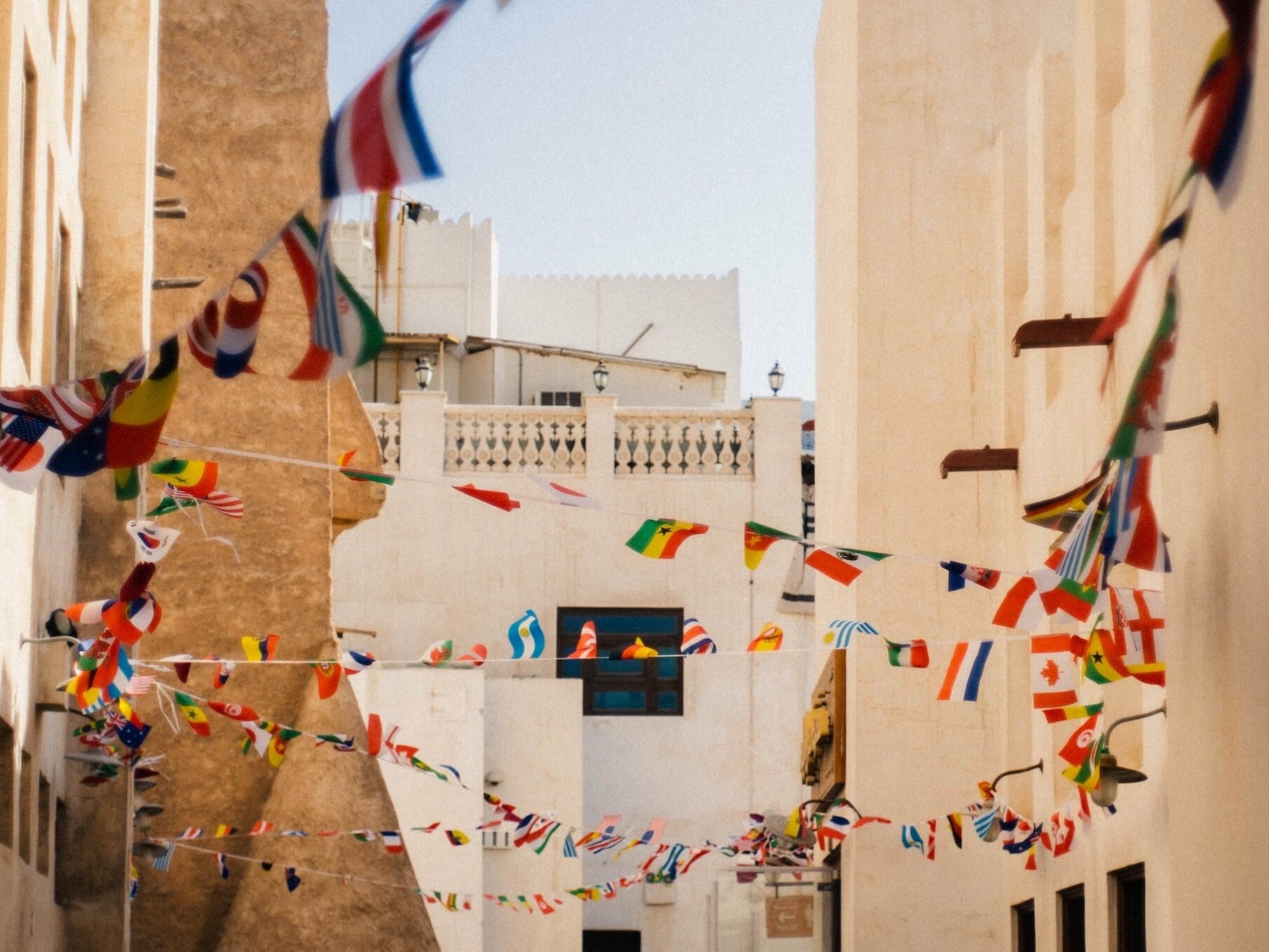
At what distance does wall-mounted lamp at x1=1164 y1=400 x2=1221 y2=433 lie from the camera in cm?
605

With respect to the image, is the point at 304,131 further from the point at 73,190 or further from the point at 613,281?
the point at 613,281

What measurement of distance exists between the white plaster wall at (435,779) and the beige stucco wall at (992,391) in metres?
4.31

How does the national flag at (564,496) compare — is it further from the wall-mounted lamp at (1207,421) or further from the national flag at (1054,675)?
the national flag at (1054,675)

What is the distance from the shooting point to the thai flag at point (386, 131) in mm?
4363

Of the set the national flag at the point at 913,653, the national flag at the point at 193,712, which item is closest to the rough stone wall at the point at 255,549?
A: the national flag at the point at 193,712

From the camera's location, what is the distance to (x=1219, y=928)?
20.1 ft

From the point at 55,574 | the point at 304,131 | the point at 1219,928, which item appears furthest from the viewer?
the point at 304,131

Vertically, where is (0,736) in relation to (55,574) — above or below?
below

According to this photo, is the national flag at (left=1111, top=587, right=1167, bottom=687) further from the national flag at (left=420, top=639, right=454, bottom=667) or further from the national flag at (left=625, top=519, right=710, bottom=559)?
the national flag at (left=420, top=639, right=454, bottom=667)

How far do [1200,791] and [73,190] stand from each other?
821cm

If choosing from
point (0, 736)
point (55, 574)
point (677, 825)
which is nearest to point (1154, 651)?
point (0, 736)

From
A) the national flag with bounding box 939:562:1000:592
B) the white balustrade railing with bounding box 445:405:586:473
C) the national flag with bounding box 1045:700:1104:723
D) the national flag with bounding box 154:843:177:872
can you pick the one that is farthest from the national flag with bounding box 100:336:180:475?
the white balustrade railing with bounding box 445:405:586:473

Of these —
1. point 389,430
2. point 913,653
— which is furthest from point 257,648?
point 389,430

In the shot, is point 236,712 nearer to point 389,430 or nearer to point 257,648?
point 257,648
